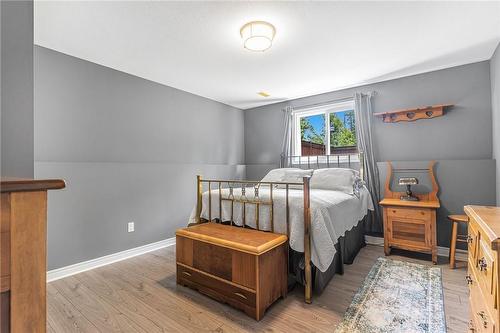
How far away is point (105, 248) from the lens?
114 inches

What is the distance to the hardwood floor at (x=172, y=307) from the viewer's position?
1.73m

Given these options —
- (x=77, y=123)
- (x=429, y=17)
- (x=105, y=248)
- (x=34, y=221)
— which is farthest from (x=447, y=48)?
(x=105, y=248)

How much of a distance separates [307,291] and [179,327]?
1024 mm

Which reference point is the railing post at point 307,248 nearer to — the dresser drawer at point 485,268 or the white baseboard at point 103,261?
the dresser drawer at point 485,268

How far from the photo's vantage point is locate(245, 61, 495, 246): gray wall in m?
2.85

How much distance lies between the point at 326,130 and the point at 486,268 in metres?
3.37

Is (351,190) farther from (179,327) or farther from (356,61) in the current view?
(179,327)

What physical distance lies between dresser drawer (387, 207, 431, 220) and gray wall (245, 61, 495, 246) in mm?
510

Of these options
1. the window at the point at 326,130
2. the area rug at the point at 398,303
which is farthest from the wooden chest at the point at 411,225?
the window at the point at 326,130

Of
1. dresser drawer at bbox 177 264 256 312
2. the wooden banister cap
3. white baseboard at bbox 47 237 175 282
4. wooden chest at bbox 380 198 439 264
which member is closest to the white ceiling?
wooden chest at bbox 380 198 439 264

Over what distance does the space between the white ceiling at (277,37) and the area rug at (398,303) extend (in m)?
2.37

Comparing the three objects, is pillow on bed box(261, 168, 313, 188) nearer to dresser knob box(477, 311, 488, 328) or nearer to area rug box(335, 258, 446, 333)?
area rug box(335, 258, 446, 333)

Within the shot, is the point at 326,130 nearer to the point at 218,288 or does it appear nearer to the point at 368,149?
the point at 368,149

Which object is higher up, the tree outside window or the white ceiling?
the white ceiling
